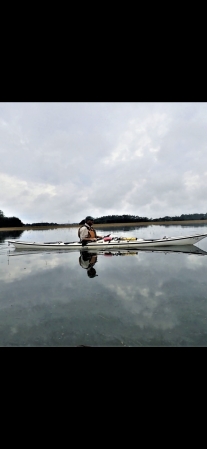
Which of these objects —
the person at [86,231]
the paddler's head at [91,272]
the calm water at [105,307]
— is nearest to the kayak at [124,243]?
the person at [86,231]

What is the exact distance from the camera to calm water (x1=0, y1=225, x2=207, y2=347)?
15.0ft

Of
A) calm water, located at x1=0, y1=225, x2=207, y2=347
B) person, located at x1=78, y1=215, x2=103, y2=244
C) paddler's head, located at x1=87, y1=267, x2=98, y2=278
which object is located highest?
person, located at x1=78, y1=215, x2=103, y2=244

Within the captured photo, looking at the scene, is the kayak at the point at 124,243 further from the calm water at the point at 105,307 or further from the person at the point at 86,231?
the calm water at the point at 105,307

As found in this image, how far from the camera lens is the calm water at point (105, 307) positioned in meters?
4.56

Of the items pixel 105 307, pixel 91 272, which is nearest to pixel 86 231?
pixel 91 272

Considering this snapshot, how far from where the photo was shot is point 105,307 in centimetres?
614

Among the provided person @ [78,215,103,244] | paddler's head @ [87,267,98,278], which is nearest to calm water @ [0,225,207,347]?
paddler's head @ [87,267,98,278]

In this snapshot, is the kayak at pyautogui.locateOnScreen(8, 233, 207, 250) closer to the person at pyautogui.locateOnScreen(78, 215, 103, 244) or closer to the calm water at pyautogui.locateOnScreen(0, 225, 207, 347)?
the person at pyautogui.locateOnScreen(78, 215, 103, 244)

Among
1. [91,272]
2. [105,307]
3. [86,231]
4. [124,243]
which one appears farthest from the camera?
[124,243]

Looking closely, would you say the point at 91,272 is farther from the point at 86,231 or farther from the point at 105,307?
the point at 86,231

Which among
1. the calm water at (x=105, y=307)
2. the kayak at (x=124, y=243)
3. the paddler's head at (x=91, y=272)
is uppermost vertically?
the kayak at (x=124, y=243)
